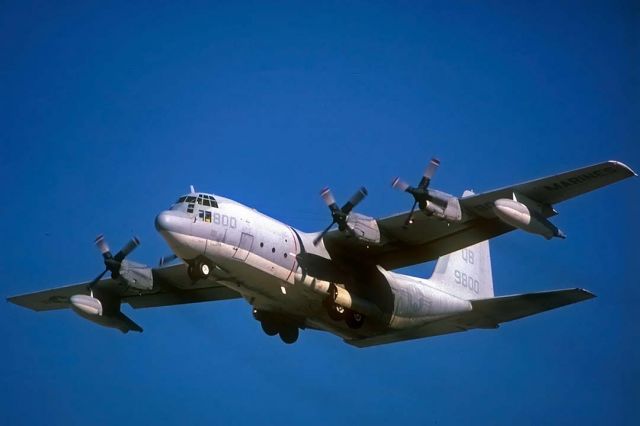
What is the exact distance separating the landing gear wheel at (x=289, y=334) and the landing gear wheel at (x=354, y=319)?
2418mm

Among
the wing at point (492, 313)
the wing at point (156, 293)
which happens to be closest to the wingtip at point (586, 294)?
the wing at point (492, 313)

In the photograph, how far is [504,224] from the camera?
2678 centimetres

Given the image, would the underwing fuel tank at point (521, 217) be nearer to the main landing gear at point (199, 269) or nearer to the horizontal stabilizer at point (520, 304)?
the horizontal stabilizer at point (520, 304)

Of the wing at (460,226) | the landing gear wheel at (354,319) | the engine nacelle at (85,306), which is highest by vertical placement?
the wing at (460,226)

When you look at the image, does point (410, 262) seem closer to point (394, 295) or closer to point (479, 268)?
point (394, 295)

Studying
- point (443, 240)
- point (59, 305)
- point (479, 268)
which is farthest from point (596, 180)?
point (59, 305)

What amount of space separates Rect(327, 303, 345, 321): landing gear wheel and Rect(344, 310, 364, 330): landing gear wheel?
0.85 ft

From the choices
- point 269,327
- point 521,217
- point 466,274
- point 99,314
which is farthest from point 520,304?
point 99,314

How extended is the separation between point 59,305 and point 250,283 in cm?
961

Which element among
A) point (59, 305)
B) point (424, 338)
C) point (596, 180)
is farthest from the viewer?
point (59, 305)

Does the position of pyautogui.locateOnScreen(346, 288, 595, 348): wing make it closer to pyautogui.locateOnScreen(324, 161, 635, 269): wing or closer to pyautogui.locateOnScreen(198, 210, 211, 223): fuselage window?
pyautogui.locateOnScreen(324, 161, 635, 269): wing

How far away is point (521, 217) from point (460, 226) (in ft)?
10.8

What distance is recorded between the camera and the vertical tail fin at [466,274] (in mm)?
31734

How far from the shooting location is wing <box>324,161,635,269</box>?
24547mm
